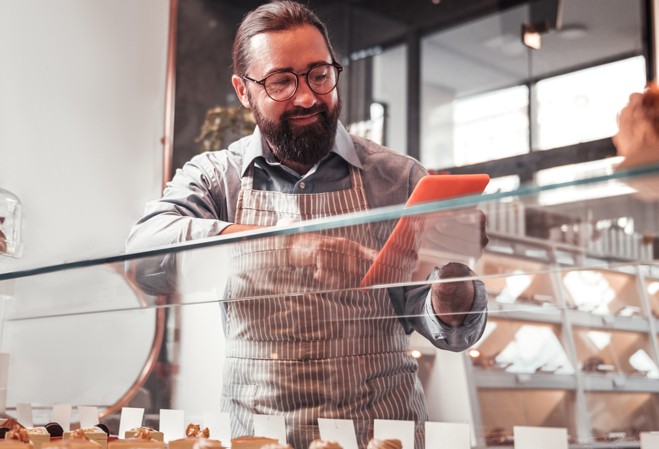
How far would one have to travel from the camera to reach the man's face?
1606 millimetres

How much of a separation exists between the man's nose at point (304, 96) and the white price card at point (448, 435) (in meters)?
0.81

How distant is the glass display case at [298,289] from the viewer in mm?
753

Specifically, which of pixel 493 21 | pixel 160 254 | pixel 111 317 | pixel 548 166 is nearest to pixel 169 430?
pixel 160 254

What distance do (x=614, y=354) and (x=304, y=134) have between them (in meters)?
2.17

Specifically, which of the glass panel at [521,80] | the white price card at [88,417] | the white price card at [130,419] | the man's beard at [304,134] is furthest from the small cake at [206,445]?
the glass panel at [521,80]

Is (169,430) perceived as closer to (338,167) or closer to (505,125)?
(338,167)

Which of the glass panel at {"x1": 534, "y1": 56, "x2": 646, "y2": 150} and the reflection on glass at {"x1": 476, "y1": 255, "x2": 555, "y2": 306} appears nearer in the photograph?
the reflection on glass at {"x1": 476, "y1": 255, "x2": 555, "y2": 306}

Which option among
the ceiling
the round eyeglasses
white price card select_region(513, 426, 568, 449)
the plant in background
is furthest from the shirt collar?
the ceiling

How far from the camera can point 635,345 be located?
3188mm

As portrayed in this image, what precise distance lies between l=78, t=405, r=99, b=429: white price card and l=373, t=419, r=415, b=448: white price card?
57 cm

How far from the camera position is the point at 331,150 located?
166 cm

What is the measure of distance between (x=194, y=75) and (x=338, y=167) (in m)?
1.92

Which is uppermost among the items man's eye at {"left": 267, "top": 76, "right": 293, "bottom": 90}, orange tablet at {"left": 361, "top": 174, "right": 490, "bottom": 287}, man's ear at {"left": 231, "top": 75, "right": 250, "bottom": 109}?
man's ear at {"left": 231, "top": 75, "right": 250, "bottom": 109}

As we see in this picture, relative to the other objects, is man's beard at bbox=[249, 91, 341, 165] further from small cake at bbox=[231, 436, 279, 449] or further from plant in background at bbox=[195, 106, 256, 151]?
plant in background at bbox=[195, 106, 256, 151]
